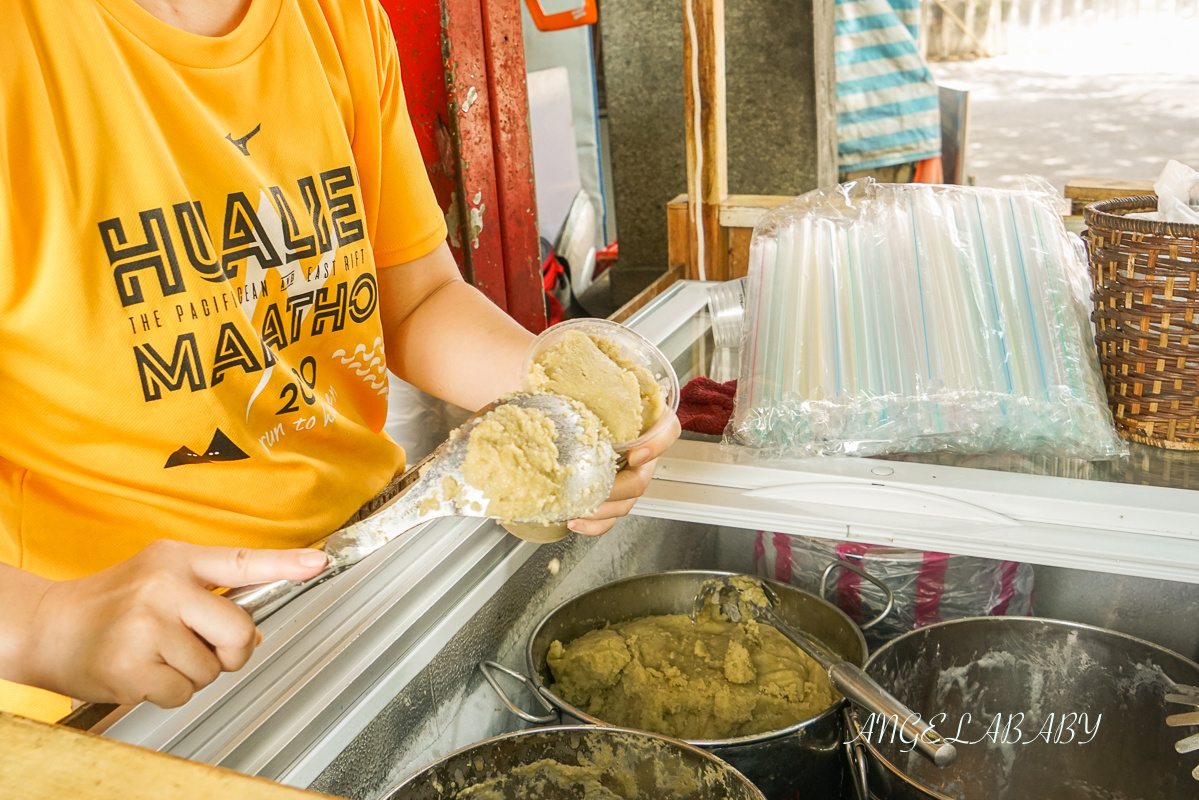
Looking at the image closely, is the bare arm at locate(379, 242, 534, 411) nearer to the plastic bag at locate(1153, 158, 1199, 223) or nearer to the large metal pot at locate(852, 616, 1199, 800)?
the large metal pot at locate(852, 616, 1199, 800)

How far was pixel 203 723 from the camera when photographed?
2.30 ft

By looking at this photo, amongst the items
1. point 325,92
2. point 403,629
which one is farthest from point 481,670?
point 325,92

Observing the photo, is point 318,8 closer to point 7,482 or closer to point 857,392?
point 7,482

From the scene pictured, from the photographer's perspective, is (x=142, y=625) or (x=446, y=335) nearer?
(x=142, y=625)

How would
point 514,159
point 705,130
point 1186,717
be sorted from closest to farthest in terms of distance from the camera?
point 1186,717
point 705,130
point 514,159

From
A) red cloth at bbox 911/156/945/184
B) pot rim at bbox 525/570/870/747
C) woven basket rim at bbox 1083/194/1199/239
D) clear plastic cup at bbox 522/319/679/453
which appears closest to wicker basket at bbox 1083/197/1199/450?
woven basket rim at bbox 1083/194/1199/239

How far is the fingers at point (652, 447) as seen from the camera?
85cm

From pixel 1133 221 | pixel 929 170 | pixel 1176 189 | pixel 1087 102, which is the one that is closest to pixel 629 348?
pixel 1133 221

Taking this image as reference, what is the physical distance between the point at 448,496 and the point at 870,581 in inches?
28.5

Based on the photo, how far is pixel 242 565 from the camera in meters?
0.58

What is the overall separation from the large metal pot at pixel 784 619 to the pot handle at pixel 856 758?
15 millimetres

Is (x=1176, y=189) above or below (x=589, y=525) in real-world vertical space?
above

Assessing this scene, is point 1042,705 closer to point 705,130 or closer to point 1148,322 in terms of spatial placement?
point 1148,322
